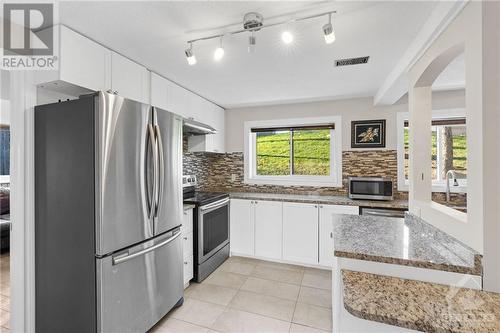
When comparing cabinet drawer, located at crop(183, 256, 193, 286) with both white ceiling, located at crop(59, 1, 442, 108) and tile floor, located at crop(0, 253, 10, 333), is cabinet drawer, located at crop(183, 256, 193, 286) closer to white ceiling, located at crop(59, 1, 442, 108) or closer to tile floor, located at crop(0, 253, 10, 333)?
tile floor, located at crop(0, 253, 10, 333)

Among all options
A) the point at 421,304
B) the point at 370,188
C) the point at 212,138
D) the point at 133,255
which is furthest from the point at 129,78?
the point at 370,188

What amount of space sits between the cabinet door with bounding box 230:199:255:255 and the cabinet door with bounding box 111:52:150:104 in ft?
6.23

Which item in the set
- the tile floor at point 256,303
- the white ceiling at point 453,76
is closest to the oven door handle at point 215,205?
the tile floor at point 256,303

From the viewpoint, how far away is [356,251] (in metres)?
1.30

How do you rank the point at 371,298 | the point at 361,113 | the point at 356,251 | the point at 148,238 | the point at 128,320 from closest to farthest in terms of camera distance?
the point at 371,298, the point at 356,251, the point at 128,320, the point at 148,238, the point at 361,113

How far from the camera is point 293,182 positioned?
3.82 metres

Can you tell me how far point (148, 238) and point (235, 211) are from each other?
1.78 meters

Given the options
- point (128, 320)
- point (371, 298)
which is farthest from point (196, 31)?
point (128, 320)

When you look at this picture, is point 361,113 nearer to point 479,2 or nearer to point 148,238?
point 479,2

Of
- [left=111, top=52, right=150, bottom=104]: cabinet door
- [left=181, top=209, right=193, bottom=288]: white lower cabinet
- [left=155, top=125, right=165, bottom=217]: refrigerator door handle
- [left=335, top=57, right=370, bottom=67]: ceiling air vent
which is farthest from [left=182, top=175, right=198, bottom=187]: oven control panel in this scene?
[left=335, top=57, right=370, bottom=67]: ceiling air vent

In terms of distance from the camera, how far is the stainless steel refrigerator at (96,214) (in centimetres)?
Answer: 154

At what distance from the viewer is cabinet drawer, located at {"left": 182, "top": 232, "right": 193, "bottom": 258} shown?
2.61m

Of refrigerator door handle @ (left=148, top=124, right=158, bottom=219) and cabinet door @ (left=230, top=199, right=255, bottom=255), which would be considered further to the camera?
cabinet door @ (left=230, top=199, right=255, bottom=255)

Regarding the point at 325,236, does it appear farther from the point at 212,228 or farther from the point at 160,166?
the point at 160,166
